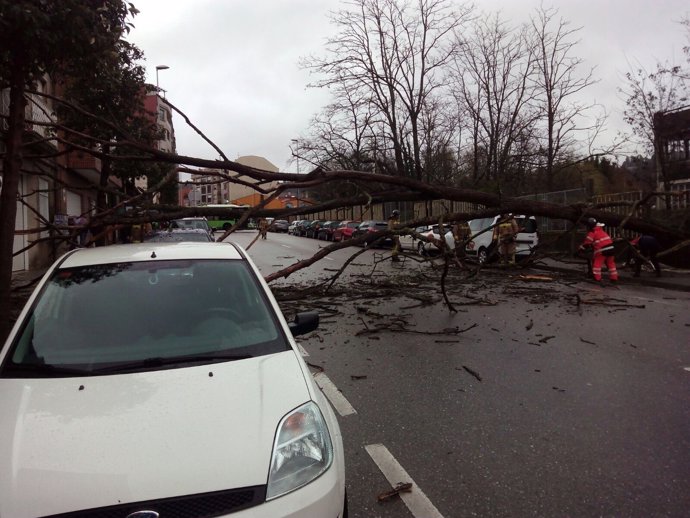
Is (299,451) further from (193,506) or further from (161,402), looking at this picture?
(161,402)

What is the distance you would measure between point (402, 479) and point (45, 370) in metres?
2.18

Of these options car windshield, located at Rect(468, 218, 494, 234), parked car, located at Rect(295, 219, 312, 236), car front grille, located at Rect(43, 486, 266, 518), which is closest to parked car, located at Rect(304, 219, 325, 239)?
parked car, located at Rect(295, 219, 312, 236)

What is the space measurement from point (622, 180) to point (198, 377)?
4994 centimetres

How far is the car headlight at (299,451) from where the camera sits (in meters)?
2.05

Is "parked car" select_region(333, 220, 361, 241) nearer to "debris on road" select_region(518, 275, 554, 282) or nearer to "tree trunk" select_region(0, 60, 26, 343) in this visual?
"debris on road" select_region(518, 275, 554, 282)

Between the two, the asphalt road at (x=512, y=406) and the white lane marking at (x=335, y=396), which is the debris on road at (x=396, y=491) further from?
the white lane marking at (x=335, y=396)

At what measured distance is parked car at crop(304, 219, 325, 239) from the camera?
44803 millimetres

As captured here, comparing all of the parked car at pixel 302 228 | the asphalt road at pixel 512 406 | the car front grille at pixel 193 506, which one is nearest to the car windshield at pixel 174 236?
the asphalt road at pixel 512 406

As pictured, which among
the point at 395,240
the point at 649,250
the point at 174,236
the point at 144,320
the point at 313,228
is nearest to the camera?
the point at 144,320

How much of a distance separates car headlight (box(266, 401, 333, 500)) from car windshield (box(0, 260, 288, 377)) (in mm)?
591

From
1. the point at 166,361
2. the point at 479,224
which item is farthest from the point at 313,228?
the point at 166,361

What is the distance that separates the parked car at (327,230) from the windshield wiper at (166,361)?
119 feet

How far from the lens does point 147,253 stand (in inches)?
141

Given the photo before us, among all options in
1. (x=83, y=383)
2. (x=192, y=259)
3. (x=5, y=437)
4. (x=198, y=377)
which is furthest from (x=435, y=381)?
(x=5, y=437)
